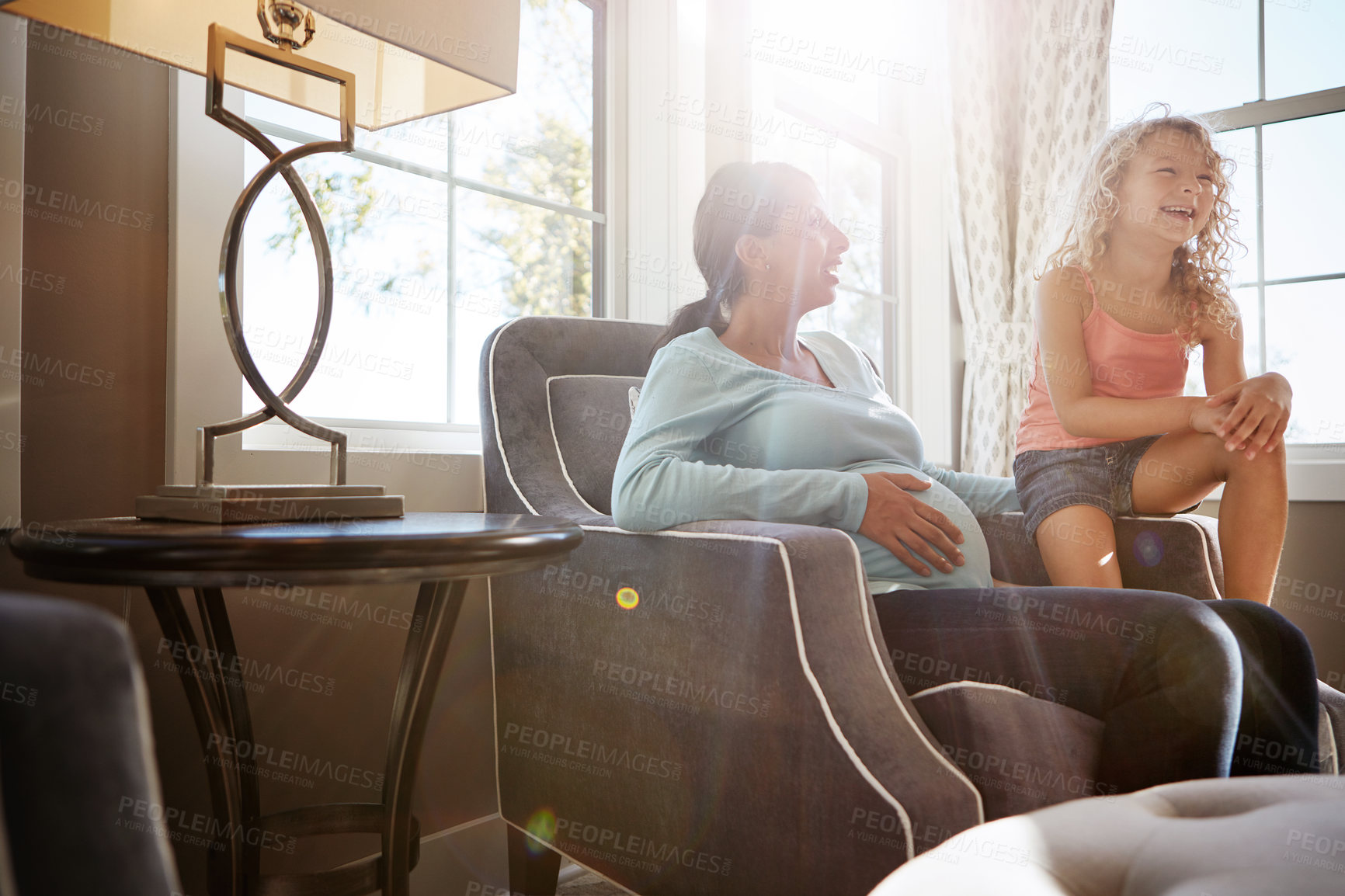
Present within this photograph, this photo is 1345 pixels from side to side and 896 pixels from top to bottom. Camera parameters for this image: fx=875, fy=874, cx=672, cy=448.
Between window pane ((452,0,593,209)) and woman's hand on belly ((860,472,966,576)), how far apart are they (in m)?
1.15

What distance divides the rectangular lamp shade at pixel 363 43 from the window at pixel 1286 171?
2.57 metres

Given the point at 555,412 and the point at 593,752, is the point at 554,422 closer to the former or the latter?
the point at 555,412

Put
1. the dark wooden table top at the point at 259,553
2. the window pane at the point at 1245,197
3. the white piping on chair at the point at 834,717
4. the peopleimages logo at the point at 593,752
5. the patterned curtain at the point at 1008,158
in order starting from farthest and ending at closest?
the patterned curtain at the point at 1008,158 < the window pane at the point at 1245,197 < the peopleimages logo at the point at 593,752 < the white piping on chair at the point at 834,717 < the dark wooden table top at the point at 259,553

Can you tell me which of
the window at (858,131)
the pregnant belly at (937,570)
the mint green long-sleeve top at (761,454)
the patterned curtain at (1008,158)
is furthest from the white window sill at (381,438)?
the patterned curtain at (1008,158)

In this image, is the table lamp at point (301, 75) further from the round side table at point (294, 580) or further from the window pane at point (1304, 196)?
the window pane at point (1304, 196)

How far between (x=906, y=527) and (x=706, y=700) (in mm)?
365

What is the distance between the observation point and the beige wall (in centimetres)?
112

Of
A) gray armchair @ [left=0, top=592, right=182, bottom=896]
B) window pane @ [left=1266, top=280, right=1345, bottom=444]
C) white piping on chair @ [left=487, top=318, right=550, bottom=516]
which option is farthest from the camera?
window pane @ [left=1266, top=280, right=1345, bottom=444]

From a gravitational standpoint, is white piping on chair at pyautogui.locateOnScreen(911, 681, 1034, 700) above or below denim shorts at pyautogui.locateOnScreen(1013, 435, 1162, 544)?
below

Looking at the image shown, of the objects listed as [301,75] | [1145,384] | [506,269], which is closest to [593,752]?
[301,75]

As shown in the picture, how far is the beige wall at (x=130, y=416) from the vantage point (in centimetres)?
112

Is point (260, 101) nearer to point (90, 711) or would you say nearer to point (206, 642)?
point (206, 642)

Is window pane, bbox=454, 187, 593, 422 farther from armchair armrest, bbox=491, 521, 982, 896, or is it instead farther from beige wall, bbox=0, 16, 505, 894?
armchair armrest, bbox=491, 521, 982, 896

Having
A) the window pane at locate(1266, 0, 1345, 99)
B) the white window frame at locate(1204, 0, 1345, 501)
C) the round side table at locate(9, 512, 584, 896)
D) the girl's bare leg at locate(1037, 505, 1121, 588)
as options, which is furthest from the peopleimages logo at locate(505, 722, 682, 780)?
the window pane at locate(1266, 0, 1345, 99)
